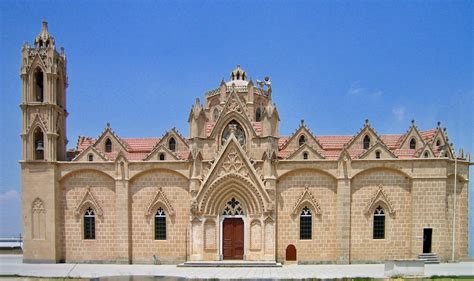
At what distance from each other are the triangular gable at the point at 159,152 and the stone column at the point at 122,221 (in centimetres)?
247

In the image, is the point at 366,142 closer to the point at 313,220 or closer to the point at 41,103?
the point at 313,220

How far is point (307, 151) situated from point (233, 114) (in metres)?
6.14

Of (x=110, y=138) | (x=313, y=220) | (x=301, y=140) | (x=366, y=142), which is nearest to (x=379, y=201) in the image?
(x=366, y=142)

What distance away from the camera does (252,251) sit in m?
28.1

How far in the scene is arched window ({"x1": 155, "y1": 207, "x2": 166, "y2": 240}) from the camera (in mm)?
29141

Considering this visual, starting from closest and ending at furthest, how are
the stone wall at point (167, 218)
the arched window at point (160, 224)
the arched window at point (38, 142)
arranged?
the stone wall at point (167, 218), the arched window at point (160, 224), the arched window at point (38, 142)

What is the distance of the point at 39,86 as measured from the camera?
30312 millimetres

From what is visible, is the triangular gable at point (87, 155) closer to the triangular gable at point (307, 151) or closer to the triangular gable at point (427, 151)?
the triangular gable at point (307, 151)

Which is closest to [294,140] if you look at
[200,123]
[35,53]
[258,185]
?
[258,185]

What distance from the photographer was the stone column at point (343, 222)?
27.8 meters

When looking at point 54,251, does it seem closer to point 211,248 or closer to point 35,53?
point 211,248

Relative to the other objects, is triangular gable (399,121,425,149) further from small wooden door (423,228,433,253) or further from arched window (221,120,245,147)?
arched window (221,120,245,147)

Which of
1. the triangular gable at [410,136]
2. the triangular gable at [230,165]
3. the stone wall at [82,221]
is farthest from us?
the triangular gable at [410,136]

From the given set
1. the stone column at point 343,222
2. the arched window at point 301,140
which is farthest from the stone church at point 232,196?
the arched window at point 301,140
